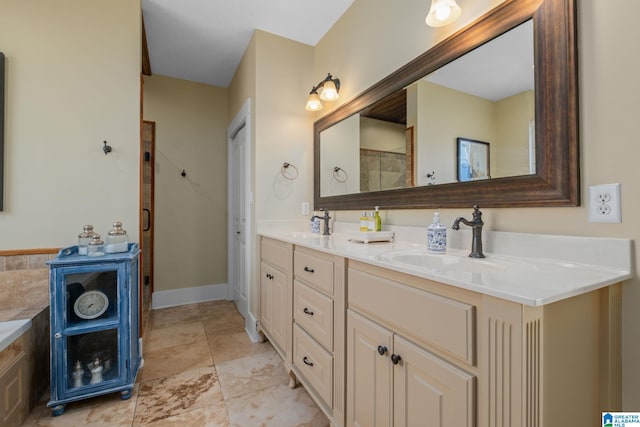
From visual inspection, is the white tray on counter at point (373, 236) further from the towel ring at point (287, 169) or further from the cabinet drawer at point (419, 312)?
the towel ring at point (287, 169)

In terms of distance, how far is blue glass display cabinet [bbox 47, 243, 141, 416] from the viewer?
1.50 m

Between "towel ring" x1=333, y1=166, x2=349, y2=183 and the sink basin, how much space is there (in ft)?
3.48

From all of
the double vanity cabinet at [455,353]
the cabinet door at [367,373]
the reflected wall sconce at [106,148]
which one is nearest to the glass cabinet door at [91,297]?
the reflected wall sconce at [106,148]

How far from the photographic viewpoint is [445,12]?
4.10ft

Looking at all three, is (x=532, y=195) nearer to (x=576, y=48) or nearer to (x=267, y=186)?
(x=576, y=48)

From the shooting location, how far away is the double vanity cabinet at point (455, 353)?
0.63 meters

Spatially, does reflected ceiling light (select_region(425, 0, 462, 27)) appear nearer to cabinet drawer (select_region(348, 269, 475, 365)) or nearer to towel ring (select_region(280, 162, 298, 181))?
cabinet drawer (select_region(348, 269, 475, 365))

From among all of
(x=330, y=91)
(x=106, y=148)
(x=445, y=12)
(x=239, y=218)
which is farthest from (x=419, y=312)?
(x=239, y=218)

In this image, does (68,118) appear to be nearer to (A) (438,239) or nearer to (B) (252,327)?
(B) (252,327)

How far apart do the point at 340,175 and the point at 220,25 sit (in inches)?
61.3

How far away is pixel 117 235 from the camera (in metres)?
1.76

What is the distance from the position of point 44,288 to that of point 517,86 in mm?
2730

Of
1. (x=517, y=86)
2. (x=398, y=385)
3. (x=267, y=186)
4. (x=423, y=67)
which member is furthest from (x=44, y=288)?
(x=517, y=86)
